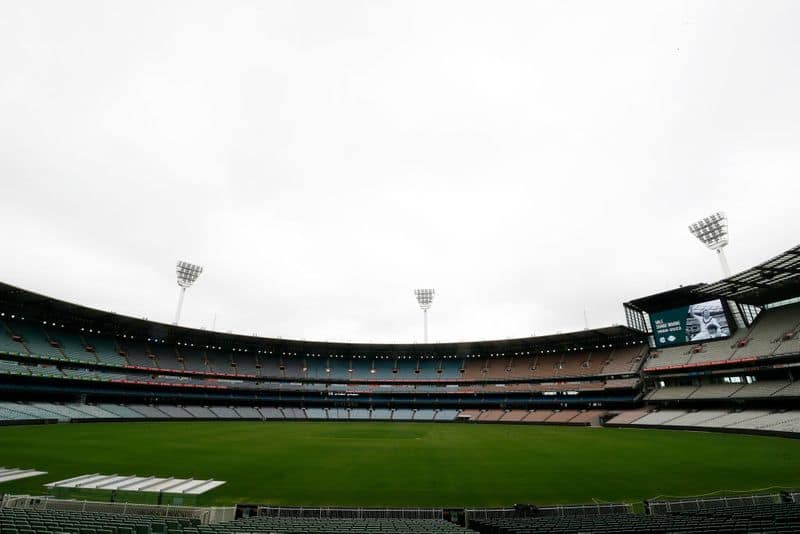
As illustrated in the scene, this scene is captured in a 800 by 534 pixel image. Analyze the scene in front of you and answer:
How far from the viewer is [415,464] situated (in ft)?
88.2

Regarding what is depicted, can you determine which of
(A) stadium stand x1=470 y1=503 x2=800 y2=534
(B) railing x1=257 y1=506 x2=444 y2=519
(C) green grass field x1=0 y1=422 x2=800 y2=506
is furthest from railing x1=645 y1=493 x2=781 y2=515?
(B) railing x1=257 y1=506 x2=444 y2=519

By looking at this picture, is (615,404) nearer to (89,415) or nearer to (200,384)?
(200,384)

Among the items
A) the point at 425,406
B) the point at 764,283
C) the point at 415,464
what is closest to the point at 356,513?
the point at 415,464

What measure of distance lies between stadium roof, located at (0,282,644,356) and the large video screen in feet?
12.4

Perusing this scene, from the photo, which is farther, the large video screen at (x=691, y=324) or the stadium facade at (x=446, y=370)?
the large video screen at (x=691, y=324)

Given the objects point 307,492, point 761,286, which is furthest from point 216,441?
point 761,286

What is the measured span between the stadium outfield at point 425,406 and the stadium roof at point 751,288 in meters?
0.28

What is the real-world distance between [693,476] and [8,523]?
Answer: 30621mm

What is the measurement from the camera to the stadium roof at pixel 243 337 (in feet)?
164

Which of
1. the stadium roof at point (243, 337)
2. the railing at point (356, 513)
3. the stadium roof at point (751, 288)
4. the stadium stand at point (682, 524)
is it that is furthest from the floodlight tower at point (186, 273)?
the stadium roof at point (751, 288)

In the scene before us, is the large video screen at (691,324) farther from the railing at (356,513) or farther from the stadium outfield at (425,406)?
the railing at (356,513)

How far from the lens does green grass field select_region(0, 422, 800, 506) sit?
18.9 meters

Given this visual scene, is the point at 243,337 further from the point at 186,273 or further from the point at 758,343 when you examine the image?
the point at 758,343

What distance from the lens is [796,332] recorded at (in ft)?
144
